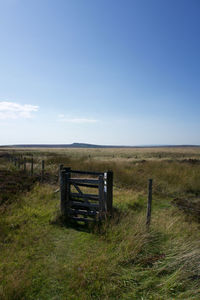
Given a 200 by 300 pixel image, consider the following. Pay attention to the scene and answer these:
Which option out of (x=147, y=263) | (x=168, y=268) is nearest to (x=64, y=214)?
(x=147, y=263)

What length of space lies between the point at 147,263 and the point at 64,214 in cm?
333

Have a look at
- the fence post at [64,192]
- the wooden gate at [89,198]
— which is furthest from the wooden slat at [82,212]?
the fence post at [64,192]

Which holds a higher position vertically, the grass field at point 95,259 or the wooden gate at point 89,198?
the wooden gate at point 89,198

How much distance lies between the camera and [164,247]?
4270 millimetres

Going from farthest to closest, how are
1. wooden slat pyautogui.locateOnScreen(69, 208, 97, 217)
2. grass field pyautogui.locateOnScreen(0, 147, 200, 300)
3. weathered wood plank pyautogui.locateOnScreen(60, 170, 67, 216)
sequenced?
1. weathered wood plank pyautogui.locateOnScreen(60, 170, 67, 216)
2. wooden slat pyautogui.locateOnScreen(69, 208, 97, 217)
3. grass field pyautogui.locateOnScreen(0, 147, 200, 300)

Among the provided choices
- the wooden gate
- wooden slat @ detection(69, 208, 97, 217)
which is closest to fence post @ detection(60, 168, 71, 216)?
the wooden gate

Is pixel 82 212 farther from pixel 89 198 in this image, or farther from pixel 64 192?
pixel 64 192

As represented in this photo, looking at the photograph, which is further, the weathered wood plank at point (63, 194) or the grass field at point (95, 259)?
the weathered wood plank at point (63, 194)

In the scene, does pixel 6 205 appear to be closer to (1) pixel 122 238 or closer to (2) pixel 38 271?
(2) pixel 38 271

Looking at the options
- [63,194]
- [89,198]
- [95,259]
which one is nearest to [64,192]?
[63,194]

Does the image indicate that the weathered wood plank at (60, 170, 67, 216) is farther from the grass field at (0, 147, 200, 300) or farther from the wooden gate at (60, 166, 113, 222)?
the grass field at (0, 147, 200, 300)

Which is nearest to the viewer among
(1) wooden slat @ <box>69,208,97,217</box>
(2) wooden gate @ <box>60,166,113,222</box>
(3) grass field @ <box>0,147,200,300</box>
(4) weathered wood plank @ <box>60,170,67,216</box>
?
(3) grass field @ <box>0,147,200,300</box>

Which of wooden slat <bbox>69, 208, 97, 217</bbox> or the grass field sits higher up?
wooden slat <bbox>69, 208, 97, 217</bbox>

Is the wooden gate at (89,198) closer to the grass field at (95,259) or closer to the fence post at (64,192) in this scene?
the fence post at (64,192)
